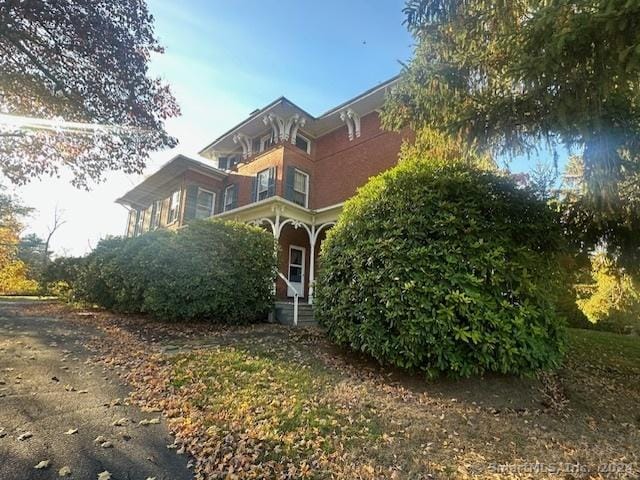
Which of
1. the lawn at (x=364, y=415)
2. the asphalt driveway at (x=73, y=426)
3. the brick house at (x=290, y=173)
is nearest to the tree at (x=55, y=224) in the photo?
the brick house at (x=290, y=173)

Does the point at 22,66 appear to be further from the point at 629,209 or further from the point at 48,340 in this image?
the point at 629,209

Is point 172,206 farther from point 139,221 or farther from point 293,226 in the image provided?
point 293,226

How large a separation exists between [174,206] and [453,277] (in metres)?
16.7

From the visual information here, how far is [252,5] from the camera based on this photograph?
7105mm

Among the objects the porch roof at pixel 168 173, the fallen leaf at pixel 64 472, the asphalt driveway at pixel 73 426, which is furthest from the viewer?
the porch roof at pixel 168 173

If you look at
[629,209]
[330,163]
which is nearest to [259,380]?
[629,209]

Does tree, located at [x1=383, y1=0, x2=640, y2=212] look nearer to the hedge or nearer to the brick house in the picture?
the hedge

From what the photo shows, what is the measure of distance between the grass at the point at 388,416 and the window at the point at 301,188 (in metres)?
9.56

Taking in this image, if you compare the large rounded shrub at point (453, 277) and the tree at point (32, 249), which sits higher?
the tree at point (32, 249)

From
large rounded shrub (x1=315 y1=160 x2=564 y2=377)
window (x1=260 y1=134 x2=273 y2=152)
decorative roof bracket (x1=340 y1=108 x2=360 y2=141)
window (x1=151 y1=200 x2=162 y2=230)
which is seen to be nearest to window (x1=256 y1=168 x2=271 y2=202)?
window (x1=260 y1=134 x2=273 y2=152)

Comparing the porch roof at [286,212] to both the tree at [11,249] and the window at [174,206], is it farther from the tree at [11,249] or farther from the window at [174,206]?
the tree at [11,249]

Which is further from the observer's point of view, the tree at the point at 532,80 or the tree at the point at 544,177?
the tree at the point at 544,177

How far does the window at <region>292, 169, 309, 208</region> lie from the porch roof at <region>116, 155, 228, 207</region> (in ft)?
15.1

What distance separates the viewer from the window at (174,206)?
17578 millimetres
